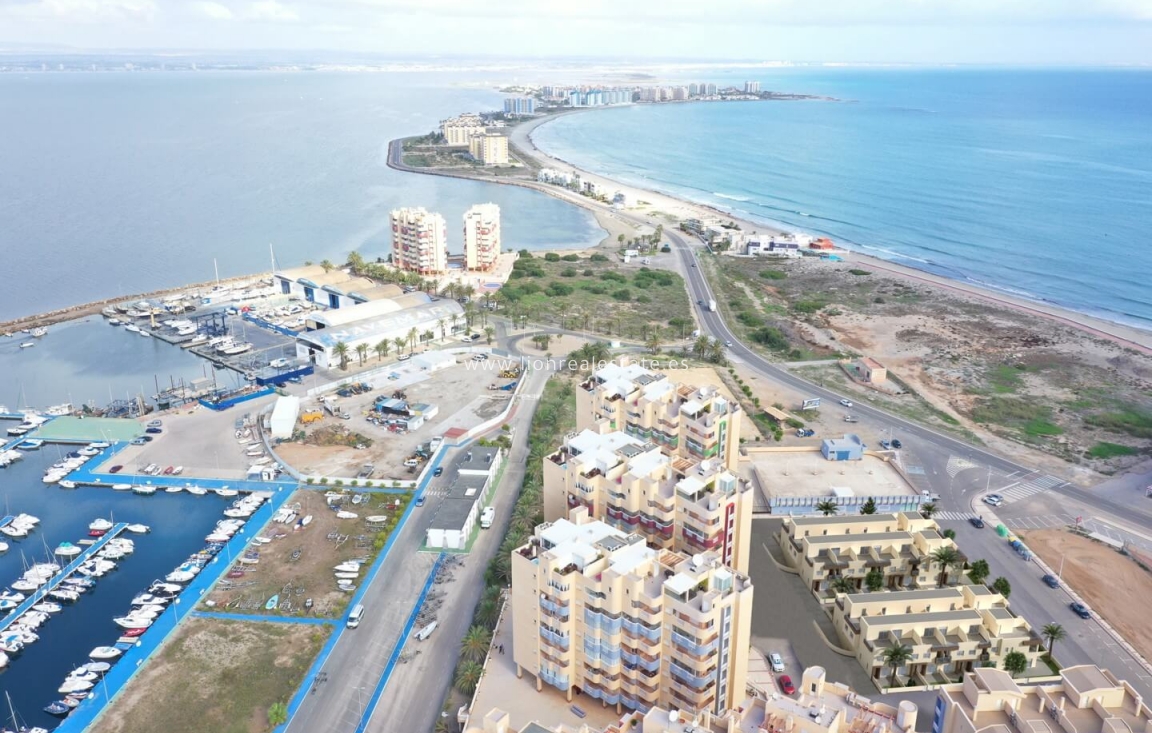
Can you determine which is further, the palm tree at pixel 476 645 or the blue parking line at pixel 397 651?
the palm tree at pixel 476 645

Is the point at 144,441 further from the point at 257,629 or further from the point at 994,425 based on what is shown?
the point at 994,425

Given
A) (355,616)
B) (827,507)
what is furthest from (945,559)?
(355,616)

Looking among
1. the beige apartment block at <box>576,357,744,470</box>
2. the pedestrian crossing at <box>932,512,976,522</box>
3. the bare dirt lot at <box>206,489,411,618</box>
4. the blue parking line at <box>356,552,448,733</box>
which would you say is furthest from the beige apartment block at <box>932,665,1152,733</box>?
the bare dirt lot at <box>206,489,411,618</box>

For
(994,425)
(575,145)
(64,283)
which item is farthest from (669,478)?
(575,145)

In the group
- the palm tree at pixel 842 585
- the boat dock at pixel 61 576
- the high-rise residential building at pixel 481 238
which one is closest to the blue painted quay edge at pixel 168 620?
the boat dock at pixel 61 576

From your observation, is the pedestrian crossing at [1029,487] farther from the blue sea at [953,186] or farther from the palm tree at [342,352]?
the palm tree at [342,352]
